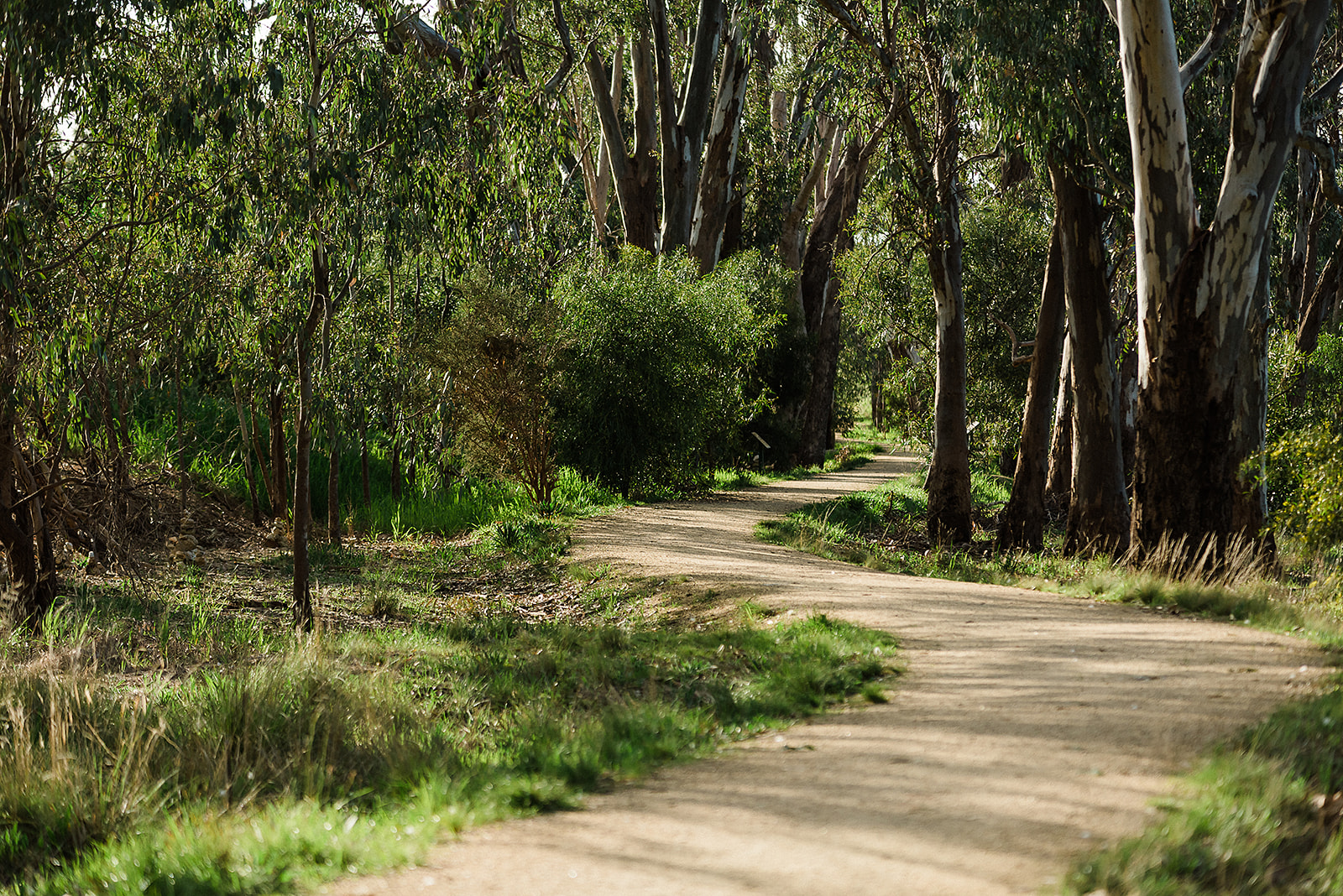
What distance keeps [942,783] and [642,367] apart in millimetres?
12947

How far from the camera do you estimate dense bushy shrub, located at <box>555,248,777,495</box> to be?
16875 mm

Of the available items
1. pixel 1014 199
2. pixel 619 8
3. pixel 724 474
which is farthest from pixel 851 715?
pixel 1014 199

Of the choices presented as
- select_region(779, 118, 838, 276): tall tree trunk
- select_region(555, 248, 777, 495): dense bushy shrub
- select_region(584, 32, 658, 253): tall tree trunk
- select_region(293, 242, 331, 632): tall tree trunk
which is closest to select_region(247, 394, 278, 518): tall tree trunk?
select_region(555, 248, 777, 495): dense bushy shrub

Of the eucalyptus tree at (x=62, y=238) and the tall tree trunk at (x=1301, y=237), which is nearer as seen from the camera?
the eucalyptus tree at (x=62, y=238)

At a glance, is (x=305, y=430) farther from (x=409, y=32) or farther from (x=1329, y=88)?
(x=1329, y=88)

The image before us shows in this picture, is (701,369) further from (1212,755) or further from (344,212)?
(1212,755)

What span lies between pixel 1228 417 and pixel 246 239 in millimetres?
8443

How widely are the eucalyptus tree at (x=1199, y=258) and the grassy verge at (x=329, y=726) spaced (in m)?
4.17

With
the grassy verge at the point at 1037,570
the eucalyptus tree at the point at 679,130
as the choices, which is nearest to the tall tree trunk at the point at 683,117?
the eucalyptus tree at the point at 679,130

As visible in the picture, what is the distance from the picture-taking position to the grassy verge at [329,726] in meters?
4.25

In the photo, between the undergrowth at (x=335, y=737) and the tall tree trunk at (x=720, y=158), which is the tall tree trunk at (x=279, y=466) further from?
the tall tree trunk at (x=720, y=158)

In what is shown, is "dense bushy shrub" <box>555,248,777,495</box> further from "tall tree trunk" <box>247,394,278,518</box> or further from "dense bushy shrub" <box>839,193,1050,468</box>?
"dense bushy shrub" <box>839,193,1050,468</box>

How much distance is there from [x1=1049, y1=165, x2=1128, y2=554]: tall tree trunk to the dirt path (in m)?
6.12

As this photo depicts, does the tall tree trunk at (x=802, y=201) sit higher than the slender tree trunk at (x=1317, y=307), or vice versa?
the tall tree trunk at (x=802, y=201)
